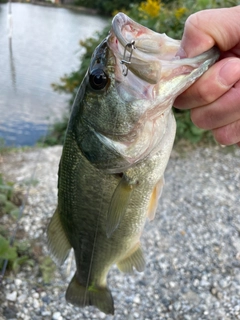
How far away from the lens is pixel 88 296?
218 centimetres

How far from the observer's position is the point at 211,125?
158cm

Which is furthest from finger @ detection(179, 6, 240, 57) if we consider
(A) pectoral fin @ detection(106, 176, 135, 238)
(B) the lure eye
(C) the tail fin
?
(C) the tail fin

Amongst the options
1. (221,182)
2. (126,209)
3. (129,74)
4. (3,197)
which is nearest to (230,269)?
(221,182)

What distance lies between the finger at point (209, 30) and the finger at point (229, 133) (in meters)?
0.39

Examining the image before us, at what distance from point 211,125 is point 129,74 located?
447mm

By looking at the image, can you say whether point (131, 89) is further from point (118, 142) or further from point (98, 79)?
point (118, 142)

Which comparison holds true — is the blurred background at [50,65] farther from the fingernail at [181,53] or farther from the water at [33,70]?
the fingernail at [181,53]

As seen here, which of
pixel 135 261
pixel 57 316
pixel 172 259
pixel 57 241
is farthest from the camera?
pixel 172 259

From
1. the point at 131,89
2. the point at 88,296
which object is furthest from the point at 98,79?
the point at 88,296

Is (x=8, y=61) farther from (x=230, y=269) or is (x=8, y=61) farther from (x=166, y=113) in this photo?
(x=166, y=113)

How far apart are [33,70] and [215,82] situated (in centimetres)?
1207

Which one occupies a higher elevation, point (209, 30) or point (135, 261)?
point (209, 30)

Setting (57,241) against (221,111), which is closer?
(221,111)

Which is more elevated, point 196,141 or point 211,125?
point 211,125
